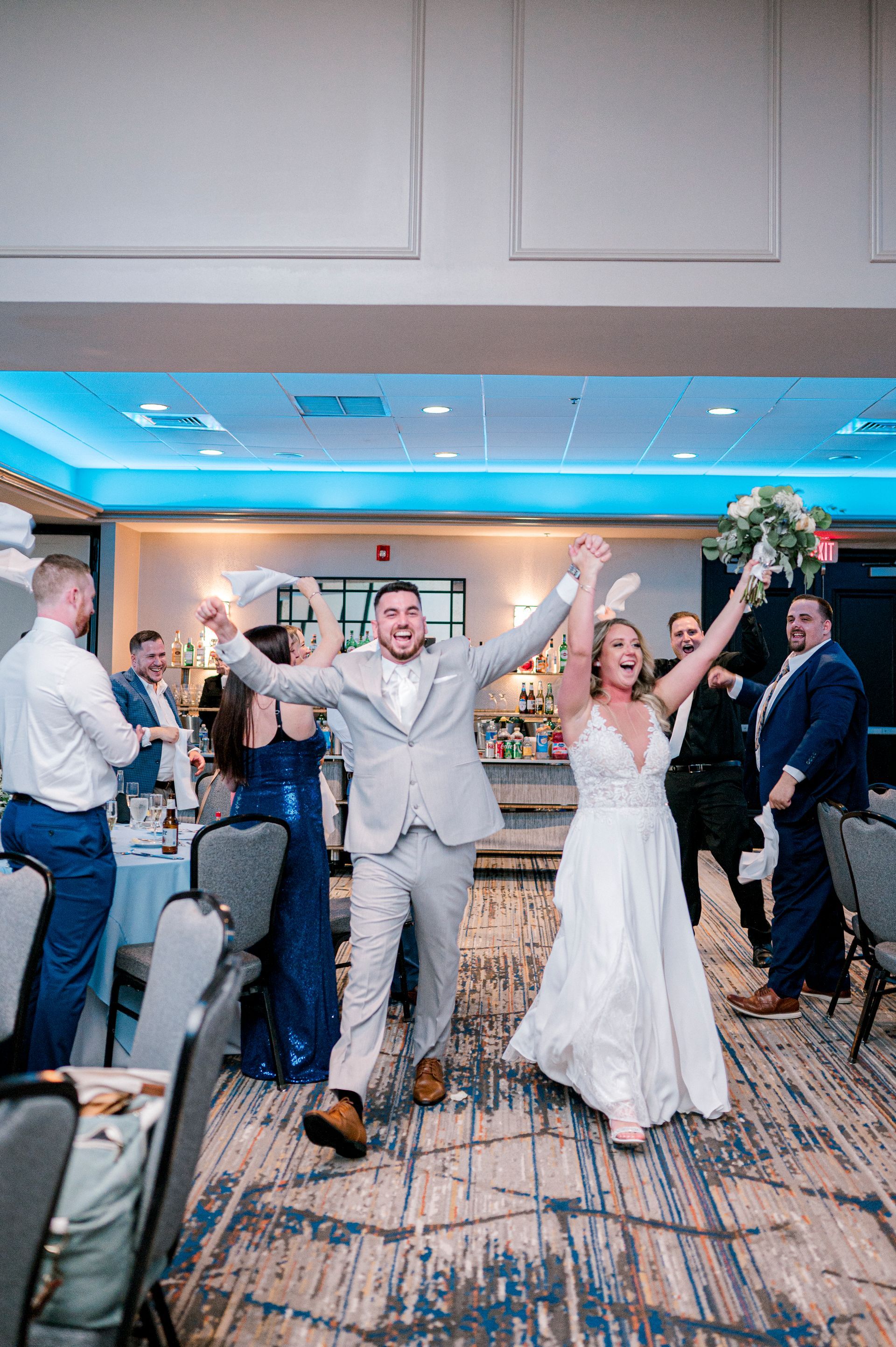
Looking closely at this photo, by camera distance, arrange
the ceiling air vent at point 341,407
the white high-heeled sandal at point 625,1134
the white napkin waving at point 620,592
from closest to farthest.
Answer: the white high-heeled sandal at point 625,1134, the white napkin waving at point 620,592, the ceiling air vent at point 341,407

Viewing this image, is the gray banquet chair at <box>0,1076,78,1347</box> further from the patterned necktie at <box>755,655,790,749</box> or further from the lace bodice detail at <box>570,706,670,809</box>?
the patterned necktie at <box>755,655,790,749</box>

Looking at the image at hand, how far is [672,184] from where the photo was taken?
13.4 ft

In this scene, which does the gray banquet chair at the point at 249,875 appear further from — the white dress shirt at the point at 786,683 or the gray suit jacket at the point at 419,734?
the white dress shirt at the point at 786,683

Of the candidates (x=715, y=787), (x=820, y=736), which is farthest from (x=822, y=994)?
(x=820, y=736)

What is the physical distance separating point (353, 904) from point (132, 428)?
228 inches

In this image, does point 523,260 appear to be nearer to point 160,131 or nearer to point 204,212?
point 204,212

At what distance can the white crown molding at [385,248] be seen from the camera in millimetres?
4117

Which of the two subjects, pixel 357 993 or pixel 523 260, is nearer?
pixel 357 993

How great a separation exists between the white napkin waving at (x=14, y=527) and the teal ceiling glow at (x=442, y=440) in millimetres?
2758

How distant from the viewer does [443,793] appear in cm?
331

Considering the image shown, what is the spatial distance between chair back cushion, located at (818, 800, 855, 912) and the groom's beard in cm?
182

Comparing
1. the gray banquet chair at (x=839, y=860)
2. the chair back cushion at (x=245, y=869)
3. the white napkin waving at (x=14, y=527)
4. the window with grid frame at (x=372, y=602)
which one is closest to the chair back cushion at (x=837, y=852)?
the gray banquet chair at (x=839, y=860)

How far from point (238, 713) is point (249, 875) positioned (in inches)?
23.8

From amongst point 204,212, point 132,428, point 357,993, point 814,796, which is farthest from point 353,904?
point 132,428
